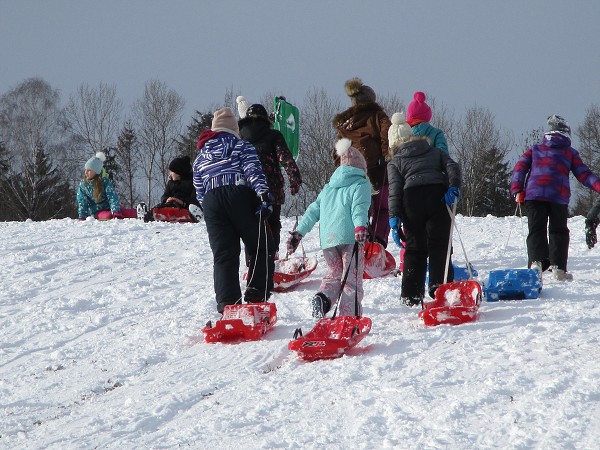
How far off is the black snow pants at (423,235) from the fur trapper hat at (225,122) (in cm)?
161

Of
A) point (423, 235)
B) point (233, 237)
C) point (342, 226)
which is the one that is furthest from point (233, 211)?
point (423, 235)

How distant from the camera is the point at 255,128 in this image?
7465mm

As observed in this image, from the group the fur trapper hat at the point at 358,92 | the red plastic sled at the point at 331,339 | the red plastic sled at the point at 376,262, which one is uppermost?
the fur trapper hat at the point at 358,92

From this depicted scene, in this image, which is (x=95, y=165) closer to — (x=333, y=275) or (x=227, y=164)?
(x=227, y=164)

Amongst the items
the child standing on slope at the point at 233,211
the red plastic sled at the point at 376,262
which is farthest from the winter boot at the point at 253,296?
the red plastic sled at the point at 376,262

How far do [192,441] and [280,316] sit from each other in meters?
2.78

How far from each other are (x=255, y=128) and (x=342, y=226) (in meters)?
1.97

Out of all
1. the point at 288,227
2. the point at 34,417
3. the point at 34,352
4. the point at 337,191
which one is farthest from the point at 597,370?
the point at 288,227

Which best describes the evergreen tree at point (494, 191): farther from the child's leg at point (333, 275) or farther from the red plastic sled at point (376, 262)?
the child's leg at point (333, 275)

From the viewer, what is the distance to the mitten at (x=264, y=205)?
6.07 metres

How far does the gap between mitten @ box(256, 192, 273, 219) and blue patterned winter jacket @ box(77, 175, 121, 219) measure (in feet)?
28.6

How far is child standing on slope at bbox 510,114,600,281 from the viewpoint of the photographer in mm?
7199

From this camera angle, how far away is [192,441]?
3.67 metres

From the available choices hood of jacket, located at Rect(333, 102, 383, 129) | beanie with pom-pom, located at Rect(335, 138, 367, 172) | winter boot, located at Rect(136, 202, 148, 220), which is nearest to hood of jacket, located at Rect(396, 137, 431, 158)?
beanie with pom-pom, located at Rect(335, 138, 367, 172)
